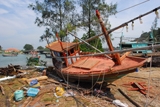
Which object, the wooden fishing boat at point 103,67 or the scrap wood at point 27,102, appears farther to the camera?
the wooden fishing boat at point 103,67

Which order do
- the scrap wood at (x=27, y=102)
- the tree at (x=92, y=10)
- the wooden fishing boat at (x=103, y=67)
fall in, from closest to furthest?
the scrap wood at (x=27, y=102) → the wooden fishing boat at (x=103, y=67) → the tree at (x=92, y=10)

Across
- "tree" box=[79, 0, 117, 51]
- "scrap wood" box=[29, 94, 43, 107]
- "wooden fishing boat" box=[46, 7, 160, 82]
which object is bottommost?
"scrap wood" box=[29, 94, 43, 107]

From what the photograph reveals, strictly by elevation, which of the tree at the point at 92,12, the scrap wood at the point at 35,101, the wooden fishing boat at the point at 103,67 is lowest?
the scrap wood at the point at 35,101

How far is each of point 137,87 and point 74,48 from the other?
5488 millimetres

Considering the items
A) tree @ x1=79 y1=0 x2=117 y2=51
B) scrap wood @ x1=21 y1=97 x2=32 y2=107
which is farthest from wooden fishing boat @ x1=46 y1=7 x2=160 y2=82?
tree @ x1=79 y1=0 x2=117 y2=51

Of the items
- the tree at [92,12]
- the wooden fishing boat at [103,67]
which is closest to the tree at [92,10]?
the tree at [92,12]

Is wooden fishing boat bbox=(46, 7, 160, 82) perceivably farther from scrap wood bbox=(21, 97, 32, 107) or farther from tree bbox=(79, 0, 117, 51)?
tree bbox=(79, 0, 117, 51)

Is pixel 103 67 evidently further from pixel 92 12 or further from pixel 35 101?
pixel 92 12

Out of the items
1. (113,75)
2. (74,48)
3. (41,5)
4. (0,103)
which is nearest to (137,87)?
(113,75)

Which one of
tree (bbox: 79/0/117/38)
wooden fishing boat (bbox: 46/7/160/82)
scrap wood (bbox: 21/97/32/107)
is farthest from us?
tree (bbox: 79/0/117/38)

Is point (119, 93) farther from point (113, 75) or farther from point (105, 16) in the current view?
point (105, 16)

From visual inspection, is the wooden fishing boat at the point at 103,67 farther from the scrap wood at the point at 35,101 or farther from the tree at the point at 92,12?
the tree at the point at 92,12

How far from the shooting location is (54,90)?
750 cm

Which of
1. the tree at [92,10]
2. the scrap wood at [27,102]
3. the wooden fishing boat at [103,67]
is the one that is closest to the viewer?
the scrap wood at [27,102]
